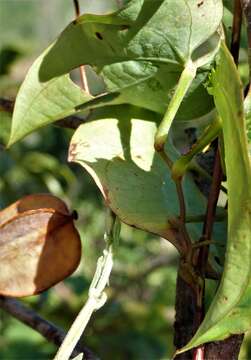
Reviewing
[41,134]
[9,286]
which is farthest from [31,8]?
[9,286]

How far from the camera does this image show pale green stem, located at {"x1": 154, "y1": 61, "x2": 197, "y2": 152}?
0.64 meters

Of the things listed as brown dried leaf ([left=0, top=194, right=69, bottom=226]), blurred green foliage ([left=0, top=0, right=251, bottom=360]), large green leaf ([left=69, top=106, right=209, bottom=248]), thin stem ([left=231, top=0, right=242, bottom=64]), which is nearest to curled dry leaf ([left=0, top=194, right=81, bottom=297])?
brown dried leaf ([left=0, top=194, right=69, bottom=226])

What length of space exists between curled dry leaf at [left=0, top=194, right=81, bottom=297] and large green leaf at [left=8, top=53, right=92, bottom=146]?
14cm

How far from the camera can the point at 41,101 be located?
712 millimetres

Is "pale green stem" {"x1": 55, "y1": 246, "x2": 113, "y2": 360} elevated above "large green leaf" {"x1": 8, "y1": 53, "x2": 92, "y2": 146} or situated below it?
below

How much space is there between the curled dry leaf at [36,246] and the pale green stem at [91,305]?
0.49ft

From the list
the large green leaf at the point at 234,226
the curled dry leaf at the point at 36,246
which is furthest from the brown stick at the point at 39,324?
the large green leaf at the point at 234,226

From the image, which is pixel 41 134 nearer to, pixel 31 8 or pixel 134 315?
pixel 134 315

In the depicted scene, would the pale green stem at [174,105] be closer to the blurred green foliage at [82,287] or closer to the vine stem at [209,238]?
the vine stem at [209,238]

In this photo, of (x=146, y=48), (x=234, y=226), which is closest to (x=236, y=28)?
(x=146, y=48)

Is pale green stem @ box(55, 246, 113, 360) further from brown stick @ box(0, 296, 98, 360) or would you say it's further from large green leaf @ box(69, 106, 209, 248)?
brown stick @ box(0, 296, 98, 360)

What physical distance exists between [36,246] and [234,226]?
34cm

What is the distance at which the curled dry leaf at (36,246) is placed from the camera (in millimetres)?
820

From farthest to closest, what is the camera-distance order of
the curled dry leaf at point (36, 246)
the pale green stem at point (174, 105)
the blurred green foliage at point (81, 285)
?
the blurred green foliage at point (81, 285), the curled dry leaf at point (36, 246), the pale green stem at point (174, 105)
